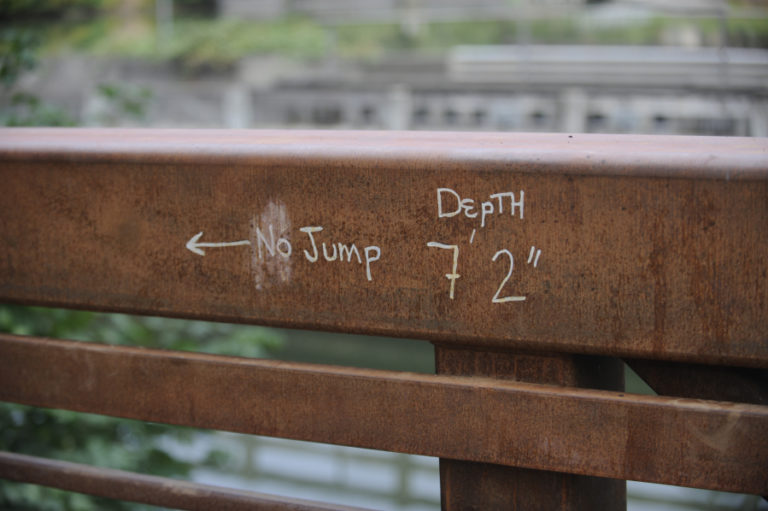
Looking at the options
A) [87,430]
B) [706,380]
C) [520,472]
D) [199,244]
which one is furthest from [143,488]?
[87,430]

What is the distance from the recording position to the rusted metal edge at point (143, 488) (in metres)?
1.30

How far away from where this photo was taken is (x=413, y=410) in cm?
117

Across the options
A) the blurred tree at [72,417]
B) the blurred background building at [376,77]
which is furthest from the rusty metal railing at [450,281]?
the blurred background building at [376,77]

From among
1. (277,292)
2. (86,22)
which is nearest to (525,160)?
(277,292)

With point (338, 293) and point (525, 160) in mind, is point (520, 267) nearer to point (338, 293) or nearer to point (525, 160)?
point (525, 160)

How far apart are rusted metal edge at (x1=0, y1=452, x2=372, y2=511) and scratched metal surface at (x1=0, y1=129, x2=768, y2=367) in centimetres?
33

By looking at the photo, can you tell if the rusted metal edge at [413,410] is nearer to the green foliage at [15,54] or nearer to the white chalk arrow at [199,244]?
the white chalk arrow at [199,244]

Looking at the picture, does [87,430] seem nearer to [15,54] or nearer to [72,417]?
[72,417]

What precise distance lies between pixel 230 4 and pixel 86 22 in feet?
15.2

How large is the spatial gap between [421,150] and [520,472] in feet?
1.69

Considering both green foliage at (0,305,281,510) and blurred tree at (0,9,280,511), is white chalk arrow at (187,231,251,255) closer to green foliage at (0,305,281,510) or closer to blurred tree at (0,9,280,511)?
green foliage at (0,305,281,510)

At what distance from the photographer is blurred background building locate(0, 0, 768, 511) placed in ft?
22.2

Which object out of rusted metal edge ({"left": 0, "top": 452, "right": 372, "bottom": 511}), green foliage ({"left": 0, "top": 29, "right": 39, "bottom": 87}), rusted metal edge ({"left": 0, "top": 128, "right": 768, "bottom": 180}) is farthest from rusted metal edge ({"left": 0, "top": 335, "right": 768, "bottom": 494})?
green foliage ({"left": 0, "top": 29, "right": 39, "bottom": 87})

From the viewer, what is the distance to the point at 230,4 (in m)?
21.7
